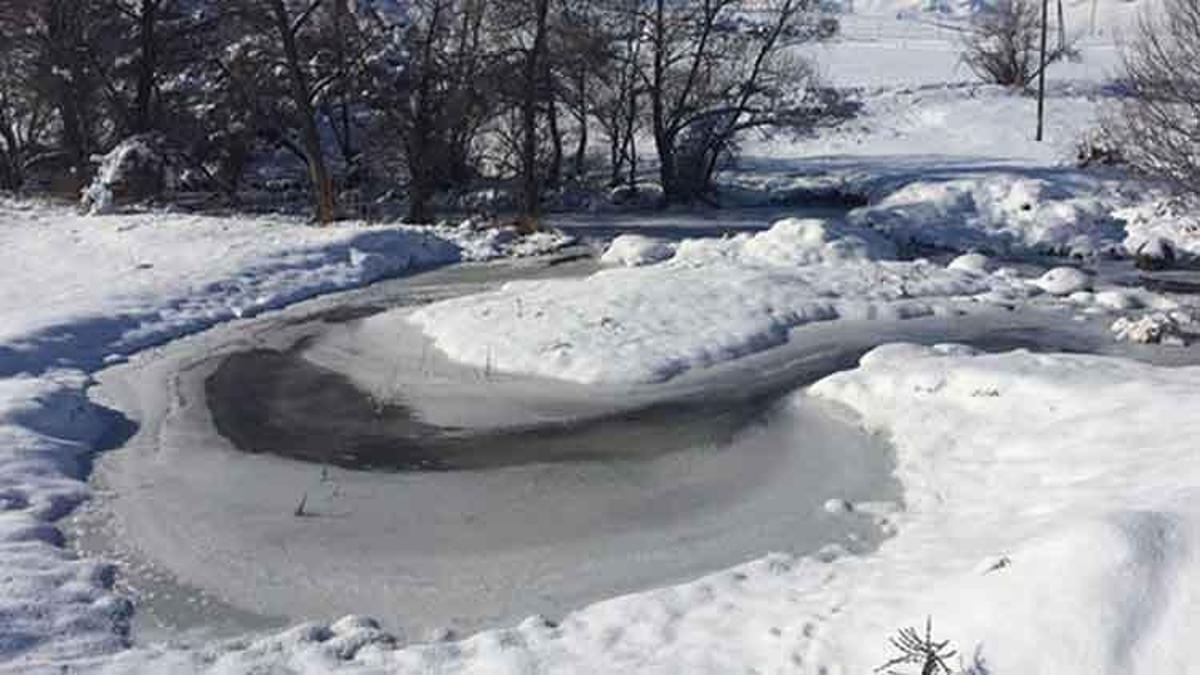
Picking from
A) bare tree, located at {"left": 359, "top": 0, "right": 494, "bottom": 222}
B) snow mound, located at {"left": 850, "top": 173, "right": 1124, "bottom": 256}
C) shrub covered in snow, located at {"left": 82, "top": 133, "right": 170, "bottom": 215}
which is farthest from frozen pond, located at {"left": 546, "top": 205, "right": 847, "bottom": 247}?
shrub covered in snow, located at {"left": 82, "top": 133, "right": 170, "bottom": 215}

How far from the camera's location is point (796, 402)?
38.2 feet

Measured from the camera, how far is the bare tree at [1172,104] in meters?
18.4

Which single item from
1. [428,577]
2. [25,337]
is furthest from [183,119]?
[428,577]

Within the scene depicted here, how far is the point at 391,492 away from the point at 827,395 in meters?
4.38

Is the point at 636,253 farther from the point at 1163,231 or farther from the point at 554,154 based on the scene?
the point at 554,154

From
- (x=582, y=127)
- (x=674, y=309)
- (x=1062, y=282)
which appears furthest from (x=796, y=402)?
(x=582, y=127)

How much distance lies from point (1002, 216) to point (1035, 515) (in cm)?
1958

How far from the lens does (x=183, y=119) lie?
106ft

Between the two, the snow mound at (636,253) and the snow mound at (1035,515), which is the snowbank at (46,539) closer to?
the snow mound at (1035,515)

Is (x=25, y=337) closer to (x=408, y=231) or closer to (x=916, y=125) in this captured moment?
(x=408, y=231)

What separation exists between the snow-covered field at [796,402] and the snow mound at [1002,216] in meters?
0.08

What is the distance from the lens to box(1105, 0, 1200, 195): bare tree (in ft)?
60.2

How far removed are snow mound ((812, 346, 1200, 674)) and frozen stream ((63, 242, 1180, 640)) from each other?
0.48 metres

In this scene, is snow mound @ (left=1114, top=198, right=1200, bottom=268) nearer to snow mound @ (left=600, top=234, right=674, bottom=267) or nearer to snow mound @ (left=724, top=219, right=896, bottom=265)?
snow mound @ (left=724, top=219, right=896, bottom=265)
